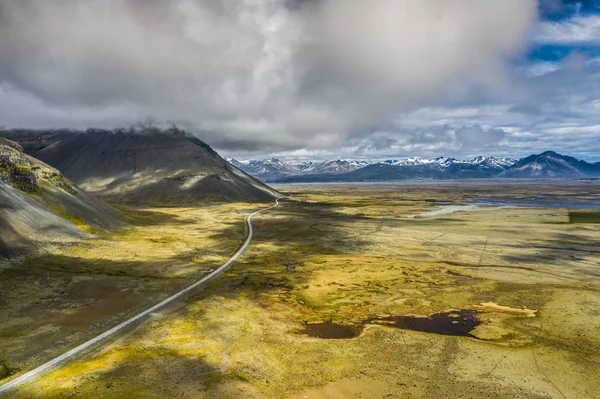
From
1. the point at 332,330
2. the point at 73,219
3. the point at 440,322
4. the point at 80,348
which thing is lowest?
the point at 440,322

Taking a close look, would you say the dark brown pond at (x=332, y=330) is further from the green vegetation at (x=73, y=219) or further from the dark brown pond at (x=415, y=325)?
the green vegetation at (x=73, y=219)

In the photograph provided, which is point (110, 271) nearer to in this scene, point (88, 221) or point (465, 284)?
point (88, 221)

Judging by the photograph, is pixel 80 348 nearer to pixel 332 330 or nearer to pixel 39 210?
pixel 332 330

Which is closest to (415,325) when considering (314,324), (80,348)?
(314,324)

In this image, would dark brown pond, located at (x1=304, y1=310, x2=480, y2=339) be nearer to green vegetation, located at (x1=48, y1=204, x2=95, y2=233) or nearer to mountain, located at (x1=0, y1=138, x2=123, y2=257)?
mountain, located at (x1=0, y1=138, x2=123, y2=257)

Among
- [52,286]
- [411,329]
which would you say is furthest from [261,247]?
[411,329]

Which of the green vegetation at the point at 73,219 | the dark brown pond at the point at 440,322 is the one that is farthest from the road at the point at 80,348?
the green vegetation at the point at 73,219

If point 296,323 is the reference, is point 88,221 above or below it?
above
